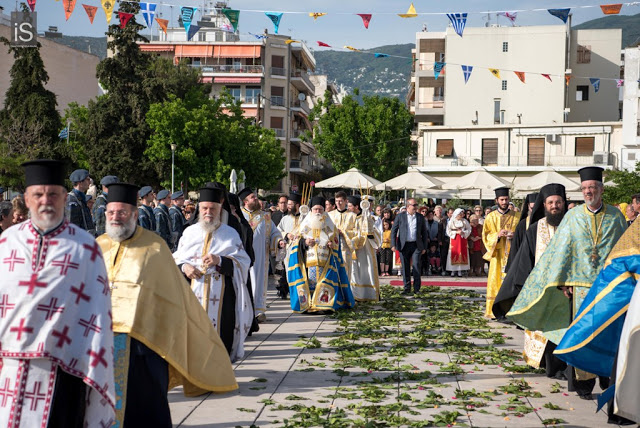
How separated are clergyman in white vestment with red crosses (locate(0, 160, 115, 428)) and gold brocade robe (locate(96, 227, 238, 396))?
1.30 m

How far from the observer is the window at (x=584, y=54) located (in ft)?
218

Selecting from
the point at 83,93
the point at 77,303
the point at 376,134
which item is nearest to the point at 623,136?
the point at 376,134

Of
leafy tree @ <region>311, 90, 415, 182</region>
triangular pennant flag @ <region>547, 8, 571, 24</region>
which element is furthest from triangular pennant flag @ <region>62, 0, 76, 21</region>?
leafy tree @ <region>311, 90, 415, 182</region>

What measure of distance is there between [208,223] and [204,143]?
43.3 metres

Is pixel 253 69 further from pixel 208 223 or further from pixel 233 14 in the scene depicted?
pixel 208 223

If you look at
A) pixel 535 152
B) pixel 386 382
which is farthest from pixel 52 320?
pixel 535 152

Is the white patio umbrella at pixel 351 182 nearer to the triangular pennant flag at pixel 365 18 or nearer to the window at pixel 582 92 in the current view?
the triangular pennant flag at pixel 365 18

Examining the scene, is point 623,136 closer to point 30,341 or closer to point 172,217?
point 172,217

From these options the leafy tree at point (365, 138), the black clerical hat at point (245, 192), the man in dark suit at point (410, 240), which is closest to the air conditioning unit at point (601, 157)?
the leafy tree at point (365, 138)

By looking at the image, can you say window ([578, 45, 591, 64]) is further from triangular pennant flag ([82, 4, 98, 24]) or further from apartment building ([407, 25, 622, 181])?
triangular pennant flag ([82, 4, 98, 24])

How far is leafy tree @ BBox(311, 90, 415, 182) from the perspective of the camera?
64938 millimetres

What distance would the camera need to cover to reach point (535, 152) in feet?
192

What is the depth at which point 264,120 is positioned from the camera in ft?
258

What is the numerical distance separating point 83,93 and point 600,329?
63.1 meters
